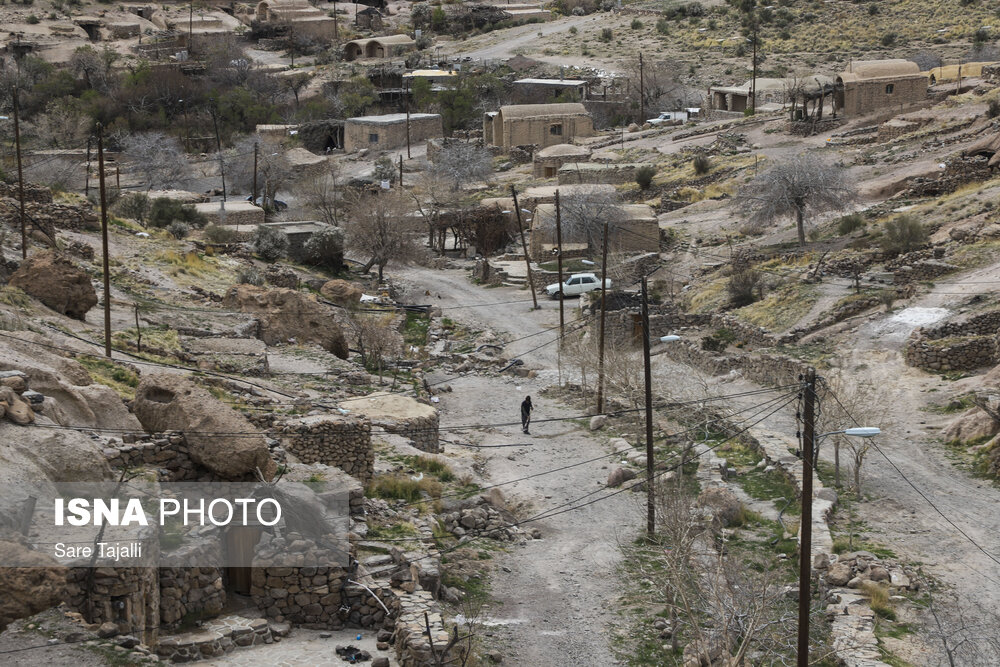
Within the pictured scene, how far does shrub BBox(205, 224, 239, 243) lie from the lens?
42.6 metres

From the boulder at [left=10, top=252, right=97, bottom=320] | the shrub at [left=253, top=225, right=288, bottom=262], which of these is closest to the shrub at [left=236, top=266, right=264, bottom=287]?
the shrub at [left=253, top=225, right=288, bottom=262]

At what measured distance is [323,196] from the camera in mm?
51031

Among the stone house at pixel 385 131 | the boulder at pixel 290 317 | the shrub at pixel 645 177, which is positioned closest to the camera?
the boulder at pixel 290 317

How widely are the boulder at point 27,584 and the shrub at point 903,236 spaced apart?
26349 mm

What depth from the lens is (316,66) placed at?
86.8 m

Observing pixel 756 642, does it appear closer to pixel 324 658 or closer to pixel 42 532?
pixel 324 658

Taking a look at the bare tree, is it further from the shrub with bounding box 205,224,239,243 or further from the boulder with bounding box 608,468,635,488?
the boulder with bounding box 608,468,635,488

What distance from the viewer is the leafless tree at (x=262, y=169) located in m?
58.1

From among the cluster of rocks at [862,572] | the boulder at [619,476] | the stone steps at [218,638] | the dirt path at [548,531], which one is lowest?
the dirt path at [548,531]

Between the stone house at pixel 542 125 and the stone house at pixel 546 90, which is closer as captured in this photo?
the stone house at pixel 542 125

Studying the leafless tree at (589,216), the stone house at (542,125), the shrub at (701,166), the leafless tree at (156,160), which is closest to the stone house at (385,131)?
the stone house at (542,125)

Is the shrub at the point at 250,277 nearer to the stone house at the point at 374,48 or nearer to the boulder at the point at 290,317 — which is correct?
the boulder at the point at 290,317

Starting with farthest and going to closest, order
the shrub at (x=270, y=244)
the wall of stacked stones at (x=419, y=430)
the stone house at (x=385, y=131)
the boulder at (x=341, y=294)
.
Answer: the stone house at (x=385, y=131)
the shrub at (x=270, y=244)
the boulder at (x=341, y=294)
the wall of stacked stones at (x=419, y=430)

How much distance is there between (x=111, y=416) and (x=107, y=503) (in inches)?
108
